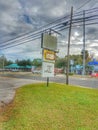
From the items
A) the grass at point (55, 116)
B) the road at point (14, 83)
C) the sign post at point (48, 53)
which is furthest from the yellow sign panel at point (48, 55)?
the grass at point (55, 116)

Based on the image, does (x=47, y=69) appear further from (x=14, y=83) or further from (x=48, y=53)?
(x=14, y=83)

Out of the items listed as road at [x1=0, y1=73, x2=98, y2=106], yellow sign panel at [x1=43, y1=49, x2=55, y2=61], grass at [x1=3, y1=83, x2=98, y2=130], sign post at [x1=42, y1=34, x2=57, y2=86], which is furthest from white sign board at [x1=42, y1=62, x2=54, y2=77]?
grass at [x1=3, y1=83, x2=98, y2=130]

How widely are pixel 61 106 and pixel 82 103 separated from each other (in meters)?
1.14

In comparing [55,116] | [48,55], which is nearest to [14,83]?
[48,55]

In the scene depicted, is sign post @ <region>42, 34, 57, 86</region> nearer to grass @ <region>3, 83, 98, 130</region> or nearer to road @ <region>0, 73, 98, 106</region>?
road @ <region>0, 73, 98, 106</region>

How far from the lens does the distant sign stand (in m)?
14.9

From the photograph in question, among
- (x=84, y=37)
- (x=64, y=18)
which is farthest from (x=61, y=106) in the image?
(x=84, y=37)

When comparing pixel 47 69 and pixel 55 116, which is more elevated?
pixel 47 69

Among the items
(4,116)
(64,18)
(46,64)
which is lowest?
(4,116)

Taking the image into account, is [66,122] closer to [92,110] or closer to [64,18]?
[92,110]

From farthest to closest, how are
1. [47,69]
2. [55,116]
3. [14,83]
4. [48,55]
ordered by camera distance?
1. [14,83]
2. [48,55]
3. [47,69]
4. [55,116]

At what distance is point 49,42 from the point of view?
15352 mm

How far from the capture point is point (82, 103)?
9617 millimetres

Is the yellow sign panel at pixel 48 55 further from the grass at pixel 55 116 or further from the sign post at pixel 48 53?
the grass at pixel 55 116
